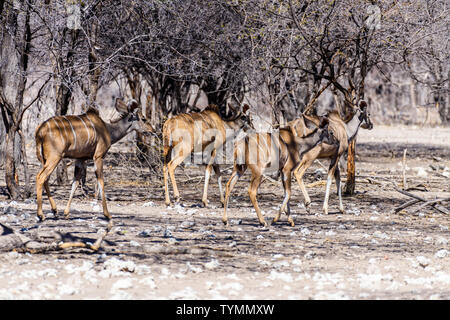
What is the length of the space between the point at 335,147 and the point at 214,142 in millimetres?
2072

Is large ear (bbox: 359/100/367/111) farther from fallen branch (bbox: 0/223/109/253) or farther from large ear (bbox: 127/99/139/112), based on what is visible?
fallen branch (bbox: 0/223/109/253)

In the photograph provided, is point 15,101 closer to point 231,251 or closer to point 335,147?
point 335,147

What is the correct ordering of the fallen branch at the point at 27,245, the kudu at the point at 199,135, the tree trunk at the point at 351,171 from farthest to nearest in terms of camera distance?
the tree trunk at the point at 351,171 → the kudu at the point at 199,135 → the fallen branch at the point at 27,245

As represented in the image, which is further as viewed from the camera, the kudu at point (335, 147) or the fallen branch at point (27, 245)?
the kudu at point (335, 147)

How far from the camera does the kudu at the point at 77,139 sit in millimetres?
8672

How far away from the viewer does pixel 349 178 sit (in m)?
12.0

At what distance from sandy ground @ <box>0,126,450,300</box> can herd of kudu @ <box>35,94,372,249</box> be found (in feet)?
1.41

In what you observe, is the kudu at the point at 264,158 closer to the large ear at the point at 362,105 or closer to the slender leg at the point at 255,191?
the slender leg at the point at 255,191

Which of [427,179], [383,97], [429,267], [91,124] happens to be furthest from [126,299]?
[383,97]

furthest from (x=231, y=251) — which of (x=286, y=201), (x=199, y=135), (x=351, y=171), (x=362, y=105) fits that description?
(x=351, y=171)

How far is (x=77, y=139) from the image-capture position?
892cm

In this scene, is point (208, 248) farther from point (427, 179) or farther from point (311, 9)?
point (427, 179)

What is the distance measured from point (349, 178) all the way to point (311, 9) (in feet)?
8.85

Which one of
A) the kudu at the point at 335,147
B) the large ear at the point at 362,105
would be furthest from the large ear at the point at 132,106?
the large ear at the point at 362,105
